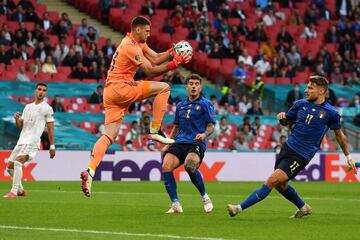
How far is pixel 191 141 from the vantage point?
16.5 metres

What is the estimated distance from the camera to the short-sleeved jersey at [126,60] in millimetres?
15258

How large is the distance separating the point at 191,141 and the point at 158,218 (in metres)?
1.97

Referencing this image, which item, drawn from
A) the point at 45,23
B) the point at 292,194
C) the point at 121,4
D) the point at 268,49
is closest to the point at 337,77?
the point at 268,49

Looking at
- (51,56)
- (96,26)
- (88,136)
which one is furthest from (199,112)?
(96,26)

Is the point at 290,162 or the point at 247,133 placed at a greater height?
the point at 290,162

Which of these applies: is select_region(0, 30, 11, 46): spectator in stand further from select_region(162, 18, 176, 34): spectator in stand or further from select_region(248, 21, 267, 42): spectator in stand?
select_region(248, 21, 267, 42): spectator in stand

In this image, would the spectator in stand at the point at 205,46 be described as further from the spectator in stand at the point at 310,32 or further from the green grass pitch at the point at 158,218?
the green grass pitch at the point at 158,218

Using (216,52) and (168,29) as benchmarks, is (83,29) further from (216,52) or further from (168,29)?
(216,52)

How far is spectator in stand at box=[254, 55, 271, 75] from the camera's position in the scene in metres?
37.6

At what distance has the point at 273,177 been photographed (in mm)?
14664

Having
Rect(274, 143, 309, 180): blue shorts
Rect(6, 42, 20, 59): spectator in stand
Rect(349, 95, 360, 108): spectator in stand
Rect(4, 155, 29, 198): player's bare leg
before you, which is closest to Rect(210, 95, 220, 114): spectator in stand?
Rect(349, 95, 360, 108): spectator in stand

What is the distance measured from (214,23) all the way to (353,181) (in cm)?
1044

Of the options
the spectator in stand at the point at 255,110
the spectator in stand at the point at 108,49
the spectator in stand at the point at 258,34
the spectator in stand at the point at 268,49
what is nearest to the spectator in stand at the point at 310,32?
the spectator in stand at the point at 258,34

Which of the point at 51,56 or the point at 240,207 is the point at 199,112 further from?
the point at 51,56
